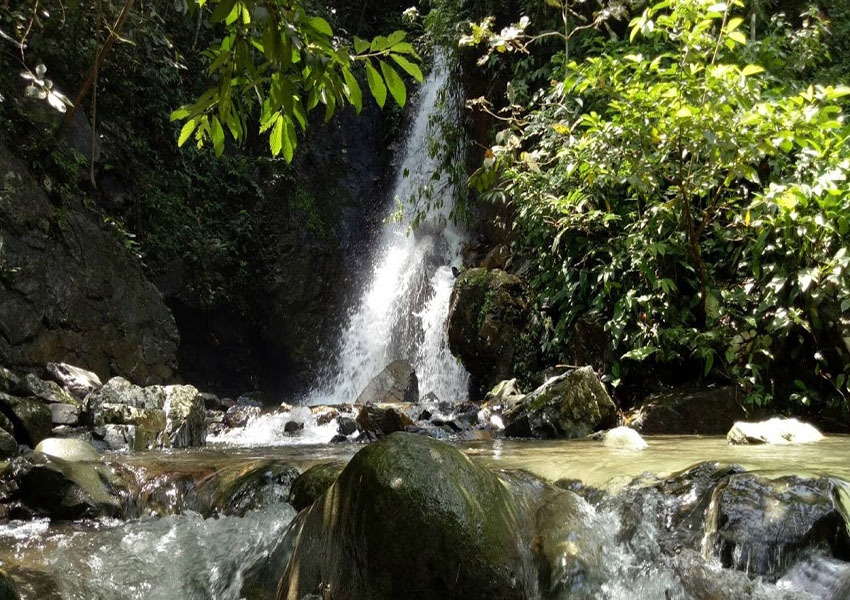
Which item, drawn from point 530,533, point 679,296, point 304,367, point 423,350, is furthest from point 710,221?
point 304,367

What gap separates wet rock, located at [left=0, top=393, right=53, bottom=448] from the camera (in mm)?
5707

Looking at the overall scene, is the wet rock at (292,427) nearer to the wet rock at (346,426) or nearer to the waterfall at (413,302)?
the wet rock at (346,426)

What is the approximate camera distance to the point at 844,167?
5133 mm

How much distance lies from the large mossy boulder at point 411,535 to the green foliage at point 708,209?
3.87 meters

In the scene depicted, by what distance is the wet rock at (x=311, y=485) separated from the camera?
3662 millimetres

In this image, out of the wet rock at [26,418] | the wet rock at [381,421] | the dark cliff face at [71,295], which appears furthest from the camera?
the dark cliff face at [71,295]

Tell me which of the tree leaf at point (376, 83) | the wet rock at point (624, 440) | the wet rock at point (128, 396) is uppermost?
the tree leaf at point (376, 83)

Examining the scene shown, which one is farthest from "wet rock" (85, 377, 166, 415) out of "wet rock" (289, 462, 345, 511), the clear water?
"wet rock" (289, 462, 345, 511)

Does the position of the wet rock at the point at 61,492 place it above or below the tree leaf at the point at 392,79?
below

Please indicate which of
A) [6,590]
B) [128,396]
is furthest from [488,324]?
[6,590]

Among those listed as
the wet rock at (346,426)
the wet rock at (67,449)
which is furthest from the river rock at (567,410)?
the wet rock at (67,449)

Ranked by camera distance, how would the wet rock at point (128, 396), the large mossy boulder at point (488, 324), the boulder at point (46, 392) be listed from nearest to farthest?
the boulder at point (46, 392) → the wet rock at point (128, 396) → the large mossy boulder at point (488, 324)

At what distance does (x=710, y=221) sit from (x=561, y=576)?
455 centimetres

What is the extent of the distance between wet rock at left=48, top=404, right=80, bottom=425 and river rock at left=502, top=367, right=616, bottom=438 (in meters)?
4.35
